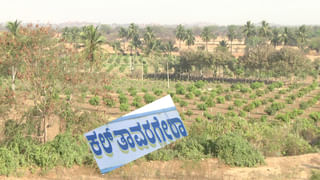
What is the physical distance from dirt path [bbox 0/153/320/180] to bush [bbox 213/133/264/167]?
0.29 metres

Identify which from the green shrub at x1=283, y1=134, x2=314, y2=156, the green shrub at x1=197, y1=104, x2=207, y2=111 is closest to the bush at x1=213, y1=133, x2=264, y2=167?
the green shrub at x1=283, y1=134, x2=314, y2=156

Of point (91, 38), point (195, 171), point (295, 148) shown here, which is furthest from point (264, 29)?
point (195, 171)

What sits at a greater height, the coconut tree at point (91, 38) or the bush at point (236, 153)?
the coconut tree at point (91, 38)

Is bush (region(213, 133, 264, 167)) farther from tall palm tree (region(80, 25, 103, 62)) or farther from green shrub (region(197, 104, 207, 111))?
tall palm tree (region(80, 25, 103, 62))

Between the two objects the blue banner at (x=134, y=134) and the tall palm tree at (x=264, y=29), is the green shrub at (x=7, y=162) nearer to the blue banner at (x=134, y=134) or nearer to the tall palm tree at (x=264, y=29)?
the blue banner at (x=134, y=134)

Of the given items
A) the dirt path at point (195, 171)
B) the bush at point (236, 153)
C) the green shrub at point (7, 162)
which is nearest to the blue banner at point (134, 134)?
the dirt path at point (195, 171)

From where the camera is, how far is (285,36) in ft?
249

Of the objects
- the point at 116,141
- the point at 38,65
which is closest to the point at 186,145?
the point at 116,141

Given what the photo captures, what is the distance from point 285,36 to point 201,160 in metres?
67.8

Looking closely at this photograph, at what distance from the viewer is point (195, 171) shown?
12875mm

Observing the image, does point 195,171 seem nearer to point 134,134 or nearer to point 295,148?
point 134,134

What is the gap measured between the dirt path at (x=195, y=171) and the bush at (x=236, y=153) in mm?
286

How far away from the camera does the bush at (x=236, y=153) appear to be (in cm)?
1365

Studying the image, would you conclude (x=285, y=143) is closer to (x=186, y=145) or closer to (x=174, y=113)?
(x=186, y=145)
